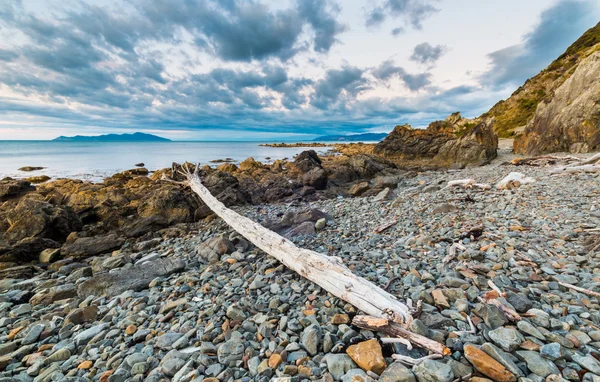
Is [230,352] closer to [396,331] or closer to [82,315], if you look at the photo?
[396,331]

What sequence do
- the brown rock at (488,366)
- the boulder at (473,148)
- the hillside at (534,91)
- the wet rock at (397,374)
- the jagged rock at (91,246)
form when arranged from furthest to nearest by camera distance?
1. the hillside at (534,91)
2. the boulder at (473,148)
3. the jagged rock at (91,246)
4. the wet rock at (397,374)
5. the brown rock at (488,366)

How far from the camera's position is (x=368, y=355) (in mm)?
2939

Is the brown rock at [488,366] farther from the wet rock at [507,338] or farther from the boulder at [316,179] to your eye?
the boulder at [316,179]

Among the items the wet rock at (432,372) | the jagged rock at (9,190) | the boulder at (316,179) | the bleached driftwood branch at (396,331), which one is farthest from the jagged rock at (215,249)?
the jagged rock at (9,190)

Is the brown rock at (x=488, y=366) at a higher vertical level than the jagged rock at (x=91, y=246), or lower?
higher

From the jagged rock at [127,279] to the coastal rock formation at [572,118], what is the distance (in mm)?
23011

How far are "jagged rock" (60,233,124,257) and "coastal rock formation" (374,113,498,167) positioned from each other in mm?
25005

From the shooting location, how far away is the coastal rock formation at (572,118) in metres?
16.7

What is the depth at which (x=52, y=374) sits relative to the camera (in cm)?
357

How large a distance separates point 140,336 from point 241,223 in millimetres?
4572

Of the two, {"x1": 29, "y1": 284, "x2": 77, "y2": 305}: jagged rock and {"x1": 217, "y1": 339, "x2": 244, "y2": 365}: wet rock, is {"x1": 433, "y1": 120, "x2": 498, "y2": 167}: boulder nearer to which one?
{"x1": 217, "y1": 339, "x2": 244, "y2": 365}: wet rock

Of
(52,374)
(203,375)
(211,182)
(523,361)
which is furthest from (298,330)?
(211,182)

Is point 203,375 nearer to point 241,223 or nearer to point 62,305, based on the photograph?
point 62,305

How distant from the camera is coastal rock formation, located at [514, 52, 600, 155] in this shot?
16.7 meters
